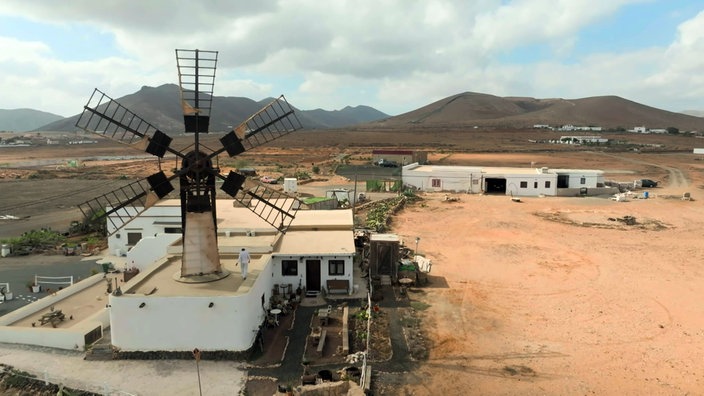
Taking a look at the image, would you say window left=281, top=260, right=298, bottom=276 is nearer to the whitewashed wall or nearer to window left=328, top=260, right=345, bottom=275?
window left=328, top=260, right=345, bottom=275

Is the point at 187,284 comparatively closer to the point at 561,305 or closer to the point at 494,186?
the point at 561,305

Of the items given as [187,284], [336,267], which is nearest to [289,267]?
[336,267]

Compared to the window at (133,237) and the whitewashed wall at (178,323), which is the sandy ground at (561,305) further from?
the window at (133,237)

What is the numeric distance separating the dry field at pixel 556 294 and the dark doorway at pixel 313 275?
4984mm

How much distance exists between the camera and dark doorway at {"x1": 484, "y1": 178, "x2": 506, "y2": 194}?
55.2m

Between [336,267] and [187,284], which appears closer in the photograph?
[187,284]

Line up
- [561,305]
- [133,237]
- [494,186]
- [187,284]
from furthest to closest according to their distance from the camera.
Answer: [494,186] < [133,237] < [561,305] < [187,284]

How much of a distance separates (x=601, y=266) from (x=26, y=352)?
2754 centimetres

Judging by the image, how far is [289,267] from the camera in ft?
72.0

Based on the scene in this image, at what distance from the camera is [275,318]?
18.8 m

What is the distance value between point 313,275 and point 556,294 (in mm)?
11473

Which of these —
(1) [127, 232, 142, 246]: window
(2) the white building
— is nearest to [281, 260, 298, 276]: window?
(1) [127, 232, 142, 246]: window

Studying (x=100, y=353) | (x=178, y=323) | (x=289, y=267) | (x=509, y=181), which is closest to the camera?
(x=178, y=323)

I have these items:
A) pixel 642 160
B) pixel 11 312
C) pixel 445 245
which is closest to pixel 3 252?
pixel 11 312
